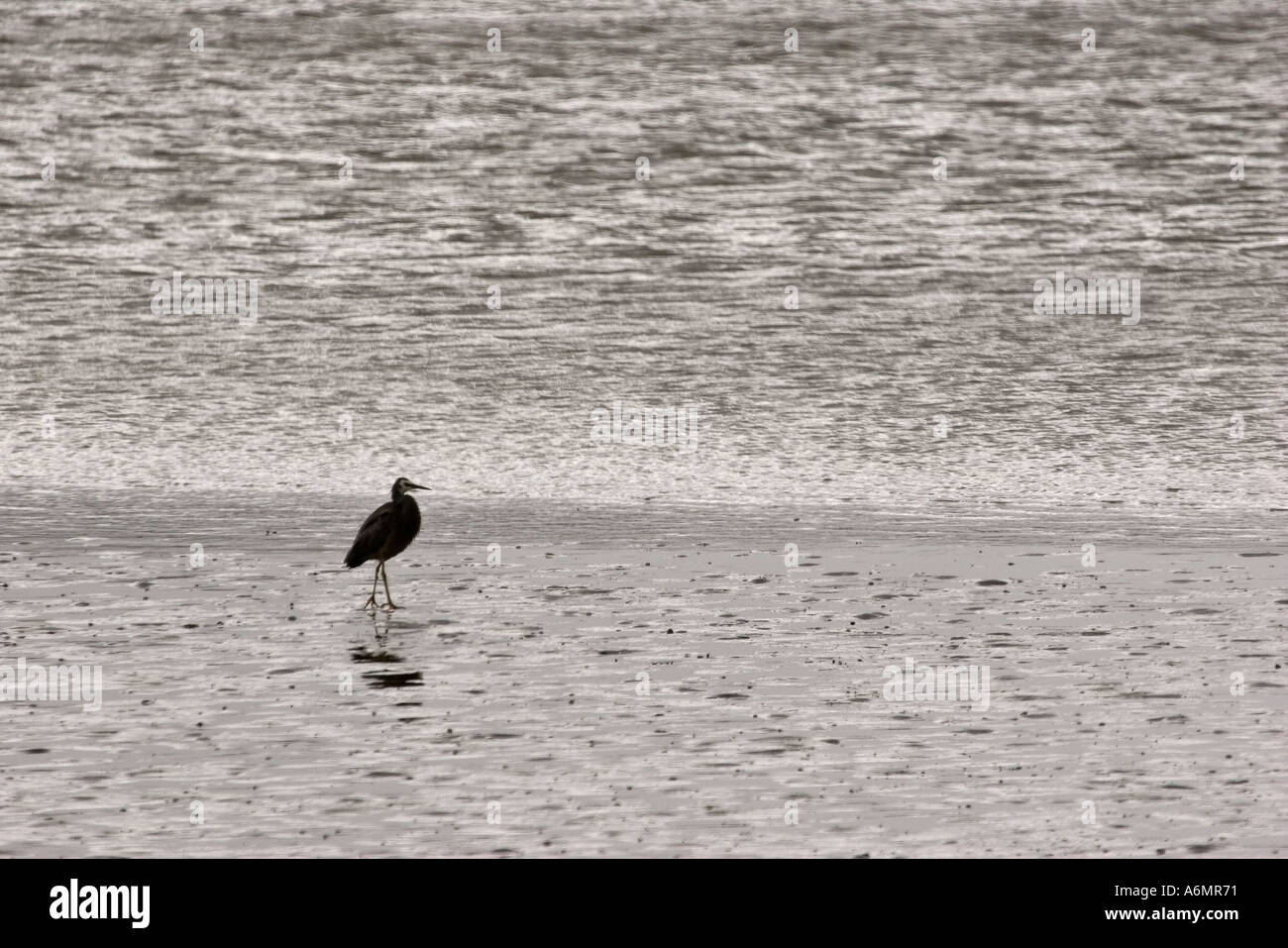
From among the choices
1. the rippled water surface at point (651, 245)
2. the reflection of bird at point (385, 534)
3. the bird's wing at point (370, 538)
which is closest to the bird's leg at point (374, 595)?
the reflection of bird at point (385, 534)

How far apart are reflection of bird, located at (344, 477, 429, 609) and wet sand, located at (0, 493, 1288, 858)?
0.90ft

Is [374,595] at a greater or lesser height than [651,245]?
lesser

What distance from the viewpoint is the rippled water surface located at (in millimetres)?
18781

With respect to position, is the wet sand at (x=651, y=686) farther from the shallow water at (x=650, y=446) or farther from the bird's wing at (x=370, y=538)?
the bird's wing at (x=370, y=538)

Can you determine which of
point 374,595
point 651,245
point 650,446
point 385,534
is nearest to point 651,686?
point 374,595

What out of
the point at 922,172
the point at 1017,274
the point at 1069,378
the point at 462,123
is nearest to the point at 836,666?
the point at 1069,378

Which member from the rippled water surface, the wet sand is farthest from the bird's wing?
the rippled water surface

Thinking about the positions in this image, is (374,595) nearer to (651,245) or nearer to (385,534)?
(385,534)

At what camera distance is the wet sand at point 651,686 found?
28.5 feet

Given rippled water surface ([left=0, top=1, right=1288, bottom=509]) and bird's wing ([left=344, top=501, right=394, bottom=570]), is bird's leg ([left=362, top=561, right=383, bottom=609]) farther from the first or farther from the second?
rippled water surface ([left=0, top=1, right=1288, bottom=509])

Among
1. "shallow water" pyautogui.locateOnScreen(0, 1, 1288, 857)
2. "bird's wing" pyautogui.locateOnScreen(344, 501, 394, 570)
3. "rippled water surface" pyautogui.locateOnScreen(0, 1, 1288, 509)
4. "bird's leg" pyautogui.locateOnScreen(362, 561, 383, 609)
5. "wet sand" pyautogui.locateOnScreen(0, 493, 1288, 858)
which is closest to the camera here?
"wet sand" pyautogui.locateOnScreen(0, 493, 1288, 858)

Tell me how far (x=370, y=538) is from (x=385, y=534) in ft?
0.35

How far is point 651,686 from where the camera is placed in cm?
1087

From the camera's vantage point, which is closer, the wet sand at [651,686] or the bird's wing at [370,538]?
the wet sand at [651,686]
